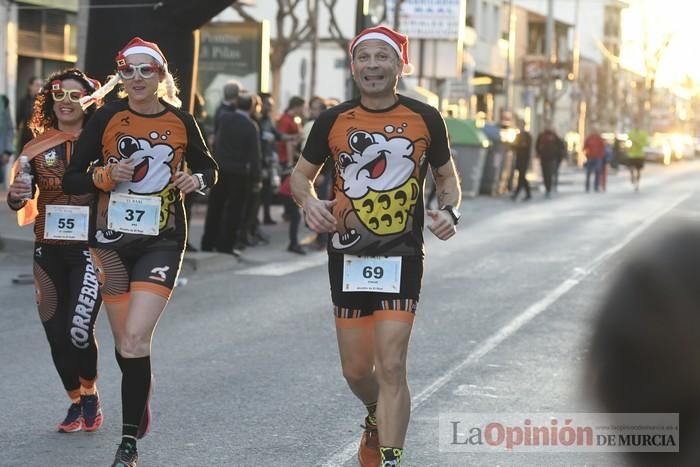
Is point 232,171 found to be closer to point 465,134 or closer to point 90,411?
point 90,411

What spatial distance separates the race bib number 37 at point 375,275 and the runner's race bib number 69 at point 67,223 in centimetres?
174

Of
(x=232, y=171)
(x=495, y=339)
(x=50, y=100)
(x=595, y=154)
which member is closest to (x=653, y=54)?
(x=595, y=154)

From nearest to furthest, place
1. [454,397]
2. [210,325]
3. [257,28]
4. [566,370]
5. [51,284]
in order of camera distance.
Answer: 1. [51,284]
2. [454,397]
3. [566,370]
4. [210,325]
5. [257,28]

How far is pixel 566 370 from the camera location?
29.7 feet

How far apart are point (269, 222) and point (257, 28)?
158 inches

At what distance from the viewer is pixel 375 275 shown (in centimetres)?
568

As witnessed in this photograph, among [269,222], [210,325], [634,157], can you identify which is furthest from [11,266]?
[634,157]

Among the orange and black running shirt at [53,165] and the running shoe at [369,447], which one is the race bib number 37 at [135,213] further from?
the running shoe at [369,447]

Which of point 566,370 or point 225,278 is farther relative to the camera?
point 225,278

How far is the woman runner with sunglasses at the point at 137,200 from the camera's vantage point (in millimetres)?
6137

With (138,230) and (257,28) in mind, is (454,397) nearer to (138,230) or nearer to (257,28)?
(138,230)

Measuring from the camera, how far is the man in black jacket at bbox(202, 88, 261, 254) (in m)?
16.1

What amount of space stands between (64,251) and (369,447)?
190 centimetres

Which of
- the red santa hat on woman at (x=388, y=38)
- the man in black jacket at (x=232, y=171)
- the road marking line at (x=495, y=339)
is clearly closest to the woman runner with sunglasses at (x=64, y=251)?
the road marking line at (x=495, y=339)
